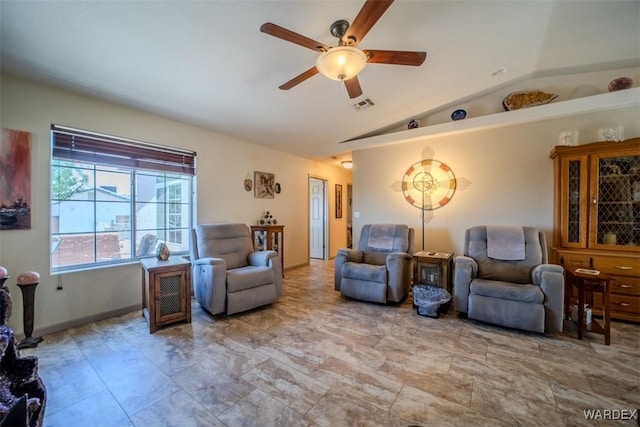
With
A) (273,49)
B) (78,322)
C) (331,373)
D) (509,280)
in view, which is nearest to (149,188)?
(78,322)

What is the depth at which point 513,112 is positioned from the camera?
3.35m

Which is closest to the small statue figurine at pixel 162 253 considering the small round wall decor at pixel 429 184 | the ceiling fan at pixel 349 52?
the ceiling fan at pixel 349 52

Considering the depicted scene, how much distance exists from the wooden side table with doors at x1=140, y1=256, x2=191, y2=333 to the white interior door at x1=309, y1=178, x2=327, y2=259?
3.61 m

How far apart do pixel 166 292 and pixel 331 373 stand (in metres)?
1.87

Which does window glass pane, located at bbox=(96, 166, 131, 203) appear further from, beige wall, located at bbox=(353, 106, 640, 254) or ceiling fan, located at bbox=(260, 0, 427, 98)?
beige wall, located at bbox=(353, 106, 640, 254)

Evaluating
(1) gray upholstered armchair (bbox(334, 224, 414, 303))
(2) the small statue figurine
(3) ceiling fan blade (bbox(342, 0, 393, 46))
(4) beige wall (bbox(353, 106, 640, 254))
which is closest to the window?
(2) the small statue figurine

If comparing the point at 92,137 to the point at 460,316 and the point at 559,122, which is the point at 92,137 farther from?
the point at 559,122

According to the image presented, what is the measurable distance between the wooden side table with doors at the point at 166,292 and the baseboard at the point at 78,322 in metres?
0.28

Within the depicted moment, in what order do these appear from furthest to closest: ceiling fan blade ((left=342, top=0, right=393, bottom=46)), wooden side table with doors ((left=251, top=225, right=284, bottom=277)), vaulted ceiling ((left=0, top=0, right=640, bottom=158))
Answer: wooden side table with doors ((left=251, top=225, right=284, bottom=277)), vaulted ceiling ((left=0, top=0, right=640, bottom=158)), ceiling fan blade ((left=342, top=0, right=393, bottom=46))

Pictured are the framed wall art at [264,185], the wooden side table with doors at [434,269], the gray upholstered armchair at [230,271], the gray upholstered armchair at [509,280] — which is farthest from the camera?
the framed wall art at [264,185]

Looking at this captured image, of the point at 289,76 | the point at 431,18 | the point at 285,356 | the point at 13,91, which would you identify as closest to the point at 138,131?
the point at 13,91

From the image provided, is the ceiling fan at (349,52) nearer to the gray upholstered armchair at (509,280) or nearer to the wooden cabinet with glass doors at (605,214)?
the gray upholstered armchair at (509,280)

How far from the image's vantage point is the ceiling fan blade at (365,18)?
1368 mm

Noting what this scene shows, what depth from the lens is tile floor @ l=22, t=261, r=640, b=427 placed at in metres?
1.53
